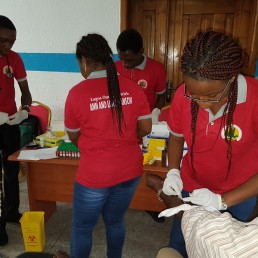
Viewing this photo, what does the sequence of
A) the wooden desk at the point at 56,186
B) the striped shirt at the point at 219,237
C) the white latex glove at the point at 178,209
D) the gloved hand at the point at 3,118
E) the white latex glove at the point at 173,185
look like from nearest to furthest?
the striped shirt at the point at 219,237 < the white latex glove at the point at 178,209 < the white latex glove at the point at 173,185 < the gloved hand at the point at 3,118 < the wooden desk at the point at 56,186

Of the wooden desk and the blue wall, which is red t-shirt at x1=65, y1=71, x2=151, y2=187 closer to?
the wooden desk

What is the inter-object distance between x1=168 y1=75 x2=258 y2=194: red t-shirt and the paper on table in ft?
3.77

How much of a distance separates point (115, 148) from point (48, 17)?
9.18 feet

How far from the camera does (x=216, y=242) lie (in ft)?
2.10

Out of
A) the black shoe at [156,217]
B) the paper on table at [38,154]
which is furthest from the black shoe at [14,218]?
the black shoe at [156,217]

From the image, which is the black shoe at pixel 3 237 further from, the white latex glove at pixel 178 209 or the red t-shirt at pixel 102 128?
the white latex glove at pixel 178 209

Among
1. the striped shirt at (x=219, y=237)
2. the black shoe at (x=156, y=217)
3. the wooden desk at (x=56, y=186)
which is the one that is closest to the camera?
the striped shirt at (x=219, y=237)

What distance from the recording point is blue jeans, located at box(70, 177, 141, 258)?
1477 mm

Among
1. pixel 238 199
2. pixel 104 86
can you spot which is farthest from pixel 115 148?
pixel 238 199

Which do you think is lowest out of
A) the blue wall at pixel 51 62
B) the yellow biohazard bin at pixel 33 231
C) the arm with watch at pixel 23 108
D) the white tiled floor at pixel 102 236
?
the white tiled floor at pixel 102 236

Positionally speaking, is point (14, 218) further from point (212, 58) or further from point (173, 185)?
point (212, 58)

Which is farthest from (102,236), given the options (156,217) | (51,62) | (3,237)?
(51,62)

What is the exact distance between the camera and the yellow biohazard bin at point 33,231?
81.0 inches

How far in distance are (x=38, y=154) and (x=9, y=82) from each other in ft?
2.00
